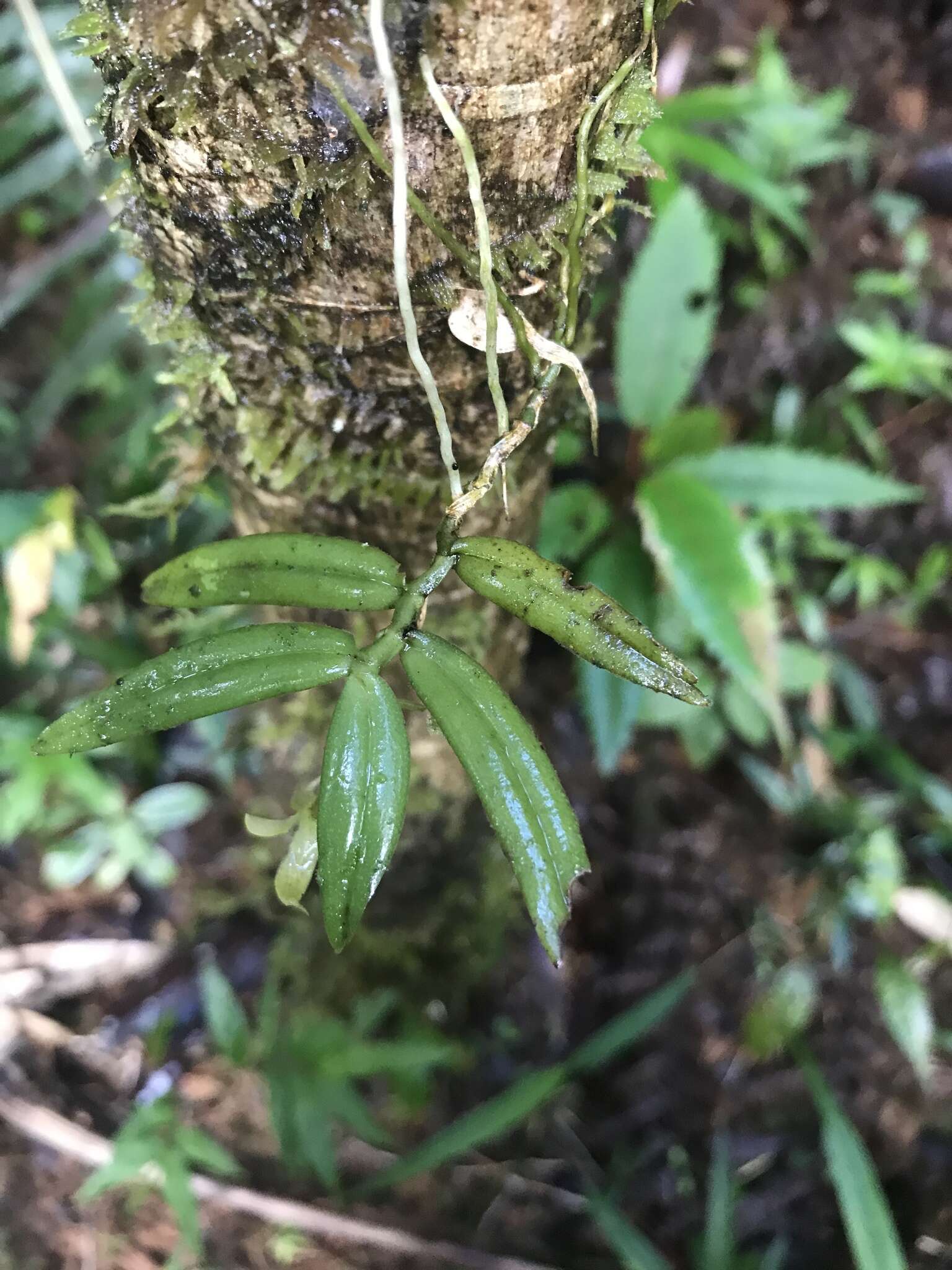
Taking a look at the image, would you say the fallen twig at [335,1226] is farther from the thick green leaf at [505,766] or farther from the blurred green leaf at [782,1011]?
the thick green leaf at [505,766]

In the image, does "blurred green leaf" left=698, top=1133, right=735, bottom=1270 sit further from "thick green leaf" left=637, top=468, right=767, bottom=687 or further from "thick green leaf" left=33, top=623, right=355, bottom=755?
"thick green leaf" left=33, top=623, right=355, bottom=755

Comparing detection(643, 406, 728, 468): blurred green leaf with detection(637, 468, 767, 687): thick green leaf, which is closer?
detection(637, 468, 767, 687): thick green leaf

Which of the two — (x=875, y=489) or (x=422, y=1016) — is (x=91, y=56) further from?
(x=422, y=1016)

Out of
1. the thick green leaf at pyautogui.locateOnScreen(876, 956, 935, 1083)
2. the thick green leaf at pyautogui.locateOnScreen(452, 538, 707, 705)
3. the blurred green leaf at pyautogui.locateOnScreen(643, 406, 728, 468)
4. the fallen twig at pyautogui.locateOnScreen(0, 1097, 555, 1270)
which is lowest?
the thick green leaf at pyautogui.locateOnScreen(876, 956, 935, 1083)

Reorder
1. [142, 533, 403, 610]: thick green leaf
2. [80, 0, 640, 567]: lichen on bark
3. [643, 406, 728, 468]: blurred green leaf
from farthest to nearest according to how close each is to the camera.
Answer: [643, 406, 728, 468]: blurred green leaf → [142, 533, 403, 610]: thick green leaf → [80, 0, 640, 567]: lichen on bark

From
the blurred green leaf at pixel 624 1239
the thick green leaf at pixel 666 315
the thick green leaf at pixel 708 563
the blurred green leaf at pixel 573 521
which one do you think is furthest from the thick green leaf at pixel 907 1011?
the thick green leaf at pixel 666 315

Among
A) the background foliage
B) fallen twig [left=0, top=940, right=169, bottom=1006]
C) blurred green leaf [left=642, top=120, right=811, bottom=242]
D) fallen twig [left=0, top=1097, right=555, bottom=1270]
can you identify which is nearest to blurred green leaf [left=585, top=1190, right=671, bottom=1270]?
the background foliage
